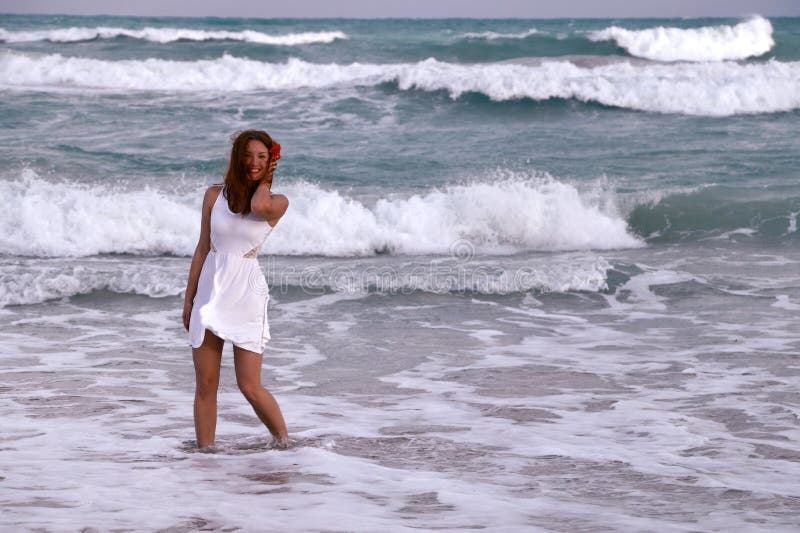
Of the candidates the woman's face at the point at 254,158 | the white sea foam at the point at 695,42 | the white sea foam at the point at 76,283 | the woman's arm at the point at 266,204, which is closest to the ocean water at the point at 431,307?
the white sea foam at the point at 76,283

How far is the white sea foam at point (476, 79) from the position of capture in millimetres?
23688

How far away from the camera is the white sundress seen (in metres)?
5.01

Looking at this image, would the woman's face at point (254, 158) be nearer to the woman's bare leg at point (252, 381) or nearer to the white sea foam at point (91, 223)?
the woman's bare leg at point (252, 381)

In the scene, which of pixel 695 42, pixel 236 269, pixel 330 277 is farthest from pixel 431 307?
pixel 695 42

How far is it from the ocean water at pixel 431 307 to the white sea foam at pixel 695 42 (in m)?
8.42

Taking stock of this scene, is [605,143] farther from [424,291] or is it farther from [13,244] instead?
[13,244]

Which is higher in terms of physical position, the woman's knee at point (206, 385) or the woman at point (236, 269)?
the woman at point (236, 269)

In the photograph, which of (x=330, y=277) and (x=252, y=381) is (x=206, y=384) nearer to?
(x=252, y=381)

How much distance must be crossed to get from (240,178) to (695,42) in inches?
1293

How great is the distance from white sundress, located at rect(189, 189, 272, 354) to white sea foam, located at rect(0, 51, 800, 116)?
19.3 metres

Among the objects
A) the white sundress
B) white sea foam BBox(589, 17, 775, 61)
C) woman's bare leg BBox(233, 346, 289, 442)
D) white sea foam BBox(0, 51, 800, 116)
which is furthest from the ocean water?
white sea foam BBox(589, 17, 775, 61)

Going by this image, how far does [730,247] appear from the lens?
13.0 metres

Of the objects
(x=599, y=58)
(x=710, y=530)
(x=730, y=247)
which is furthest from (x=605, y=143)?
(x=710, y=530)

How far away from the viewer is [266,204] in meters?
4.93
